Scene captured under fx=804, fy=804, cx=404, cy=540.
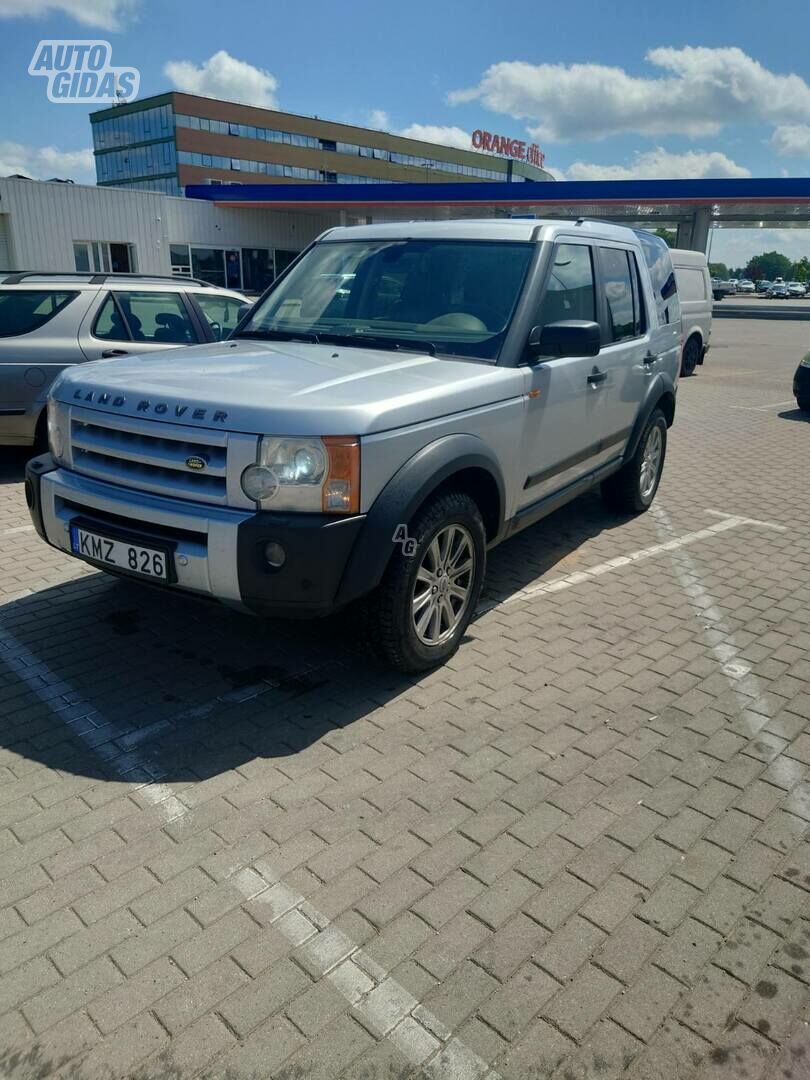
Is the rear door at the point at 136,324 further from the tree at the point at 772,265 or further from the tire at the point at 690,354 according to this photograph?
the tree at the point at 772,265

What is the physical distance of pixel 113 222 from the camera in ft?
95.8

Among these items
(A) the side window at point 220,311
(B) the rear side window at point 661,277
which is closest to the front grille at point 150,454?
(A) the side window at point 220,311

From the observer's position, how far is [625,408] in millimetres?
5715

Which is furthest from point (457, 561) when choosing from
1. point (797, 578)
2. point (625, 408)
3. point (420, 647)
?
point (797, 578)

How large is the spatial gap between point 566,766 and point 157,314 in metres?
5.84

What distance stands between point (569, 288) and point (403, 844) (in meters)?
3.33

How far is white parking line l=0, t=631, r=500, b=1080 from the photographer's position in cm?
201

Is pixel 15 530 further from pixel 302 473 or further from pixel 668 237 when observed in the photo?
pixel 668 237

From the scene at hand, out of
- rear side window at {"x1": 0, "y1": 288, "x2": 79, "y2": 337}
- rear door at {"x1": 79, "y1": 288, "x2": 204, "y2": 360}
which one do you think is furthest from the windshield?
rear side window at {"x1": 0, "y1": 288, "x2": 79, "y2": 337}

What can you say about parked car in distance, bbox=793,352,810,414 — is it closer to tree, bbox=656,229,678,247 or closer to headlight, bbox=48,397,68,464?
headlight, bbox=48,397,68,464

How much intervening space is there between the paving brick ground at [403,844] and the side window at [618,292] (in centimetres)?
195

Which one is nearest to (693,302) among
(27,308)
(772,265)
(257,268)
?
(27,308)

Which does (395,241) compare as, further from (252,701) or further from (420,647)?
(252,701)

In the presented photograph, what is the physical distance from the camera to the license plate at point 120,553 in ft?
10.8
